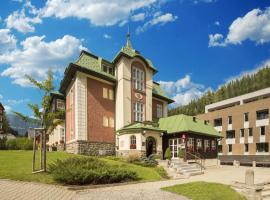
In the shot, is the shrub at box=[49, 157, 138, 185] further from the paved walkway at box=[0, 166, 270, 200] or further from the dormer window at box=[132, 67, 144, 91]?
the dormer window at box=[132, 67, 144, 91]

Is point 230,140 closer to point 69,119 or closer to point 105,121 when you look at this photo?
point 105,121

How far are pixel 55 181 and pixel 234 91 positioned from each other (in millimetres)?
108631

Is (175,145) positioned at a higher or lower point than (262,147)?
higher

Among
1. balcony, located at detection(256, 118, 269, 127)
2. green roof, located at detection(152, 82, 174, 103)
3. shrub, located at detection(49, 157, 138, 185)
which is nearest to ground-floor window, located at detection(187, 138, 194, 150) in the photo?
green roof, located at detection(152, 82, 174, 103)

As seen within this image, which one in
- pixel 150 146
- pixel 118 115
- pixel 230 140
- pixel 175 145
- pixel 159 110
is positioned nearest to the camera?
pixel 150 146

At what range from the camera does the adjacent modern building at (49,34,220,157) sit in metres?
29.8

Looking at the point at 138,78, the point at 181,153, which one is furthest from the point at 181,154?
the point at 138,78

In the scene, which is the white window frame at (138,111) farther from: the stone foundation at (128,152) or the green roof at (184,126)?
the stone foundation at (128,152)

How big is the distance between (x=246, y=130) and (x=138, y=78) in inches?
1137

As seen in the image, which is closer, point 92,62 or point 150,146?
point 150,146

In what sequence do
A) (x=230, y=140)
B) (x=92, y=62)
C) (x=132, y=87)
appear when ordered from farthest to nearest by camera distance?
(x=230, y=140), (x=132, y=87), (x=92, y=62)

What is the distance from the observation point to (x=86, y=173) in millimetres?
14445

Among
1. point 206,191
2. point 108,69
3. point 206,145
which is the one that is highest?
point 108,69

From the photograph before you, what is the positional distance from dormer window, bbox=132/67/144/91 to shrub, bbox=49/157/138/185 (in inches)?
727
